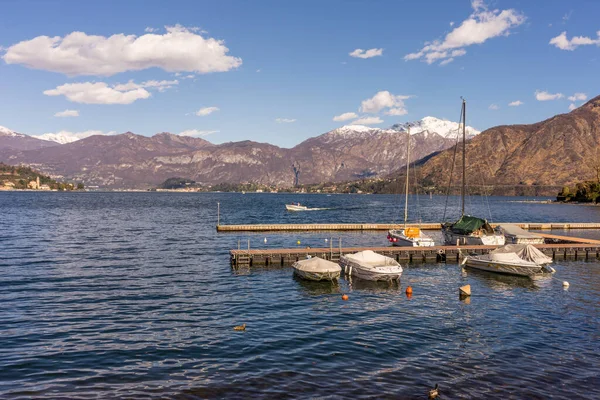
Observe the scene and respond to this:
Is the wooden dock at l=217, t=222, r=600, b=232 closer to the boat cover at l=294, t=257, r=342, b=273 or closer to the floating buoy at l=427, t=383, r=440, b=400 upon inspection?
the boat cover at l=294, t=257, r=342, b=273

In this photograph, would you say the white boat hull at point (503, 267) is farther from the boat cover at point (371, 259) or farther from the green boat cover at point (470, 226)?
the green boat cover at point (470, 226)

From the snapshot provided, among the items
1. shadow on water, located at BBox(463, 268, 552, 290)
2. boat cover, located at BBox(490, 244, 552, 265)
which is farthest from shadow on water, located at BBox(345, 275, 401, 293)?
boat cover, located at BBox(490, 244, 552, 265)

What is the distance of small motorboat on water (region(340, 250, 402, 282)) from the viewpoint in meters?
44.8

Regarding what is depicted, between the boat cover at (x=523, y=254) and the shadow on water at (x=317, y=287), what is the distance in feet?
67.4

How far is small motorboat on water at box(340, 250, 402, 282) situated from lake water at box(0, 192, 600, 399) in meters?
1.19

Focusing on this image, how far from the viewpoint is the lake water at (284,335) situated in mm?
22000

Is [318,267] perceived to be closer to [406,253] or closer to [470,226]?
[406,253]

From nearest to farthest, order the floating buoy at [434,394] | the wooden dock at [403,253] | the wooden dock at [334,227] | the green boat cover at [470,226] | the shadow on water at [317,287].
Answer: the floating buoy at [434,394] < the shadow on water at [317,287] < the wooden dock at [403,253] < the green boat cover at [470,226] < the wooden dock at [334,227]

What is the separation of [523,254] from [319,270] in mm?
24905

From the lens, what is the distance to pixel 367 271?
149ft

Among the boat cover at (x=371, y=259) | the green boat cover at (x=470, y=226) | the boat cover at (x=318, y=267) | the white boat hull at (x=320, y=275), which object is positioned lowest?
the white boat hull at (x=320, y=275)

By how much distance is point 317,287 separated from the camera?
143 feet

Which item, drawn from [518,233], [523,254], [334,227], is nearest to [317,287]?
[523,254]

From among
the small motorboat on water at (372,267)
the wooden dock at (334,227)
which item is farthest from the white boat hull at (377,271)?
the wooden dock at (334,227)
